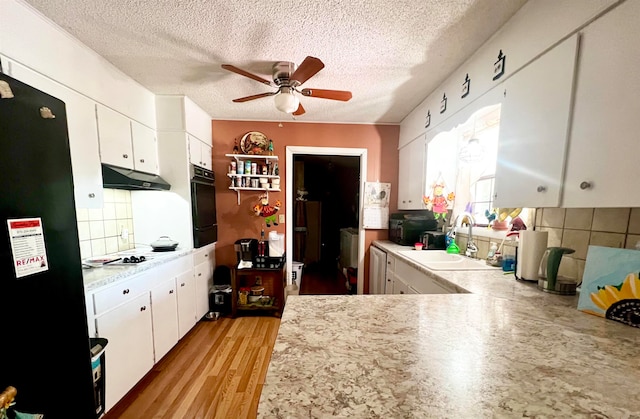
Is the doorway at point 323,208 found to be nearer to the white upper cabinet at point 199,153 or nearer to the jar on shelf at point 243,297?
the jar on shelf at point 243,297

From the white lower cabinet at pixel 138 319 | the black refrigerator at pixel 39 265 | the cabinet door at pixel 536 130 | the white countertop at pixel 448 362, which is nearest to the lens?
the white countertop at pixel 448 362

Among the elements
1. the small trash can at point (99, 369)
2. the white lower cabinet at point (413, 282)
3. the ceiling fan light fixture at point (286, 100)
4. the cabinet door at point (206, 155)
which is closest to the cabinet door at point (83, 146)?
the small trash can at point (99, 369)

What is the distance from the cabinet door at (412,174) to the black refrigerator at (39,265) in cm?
258

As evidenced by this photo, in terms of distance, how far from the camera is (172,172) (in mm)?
2324

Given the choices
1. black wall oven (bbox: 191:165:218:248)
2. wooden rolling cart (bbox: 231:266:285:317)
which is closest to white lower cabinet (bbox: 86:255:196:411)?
black wall oven (bbox: 191:165:218:248)

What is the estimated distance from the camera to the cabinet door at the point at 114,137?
5.58 ft

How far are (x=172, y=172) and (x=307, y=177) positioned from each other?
328 cm

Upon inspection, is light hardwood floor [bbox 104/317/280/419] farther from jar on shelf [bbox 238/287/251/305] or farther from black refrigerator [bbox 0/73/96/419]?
black refrigerator [bbox 0/73/96/419]

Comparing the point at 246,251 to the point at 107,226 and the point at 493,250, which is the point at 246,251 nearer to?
the point at 107,226

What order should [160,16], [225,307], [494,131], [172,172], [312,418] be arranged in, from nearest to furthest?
[312,418]
[160,16]
[494,131]
[172,172]
[225,307]

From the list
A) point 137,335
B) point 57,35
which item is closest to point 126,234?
point 137,335

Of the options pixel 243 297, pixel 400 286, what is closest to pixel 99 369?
pixel 243 297

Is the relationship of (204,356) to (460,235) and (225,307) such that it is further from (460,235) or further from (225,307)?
(460,235)

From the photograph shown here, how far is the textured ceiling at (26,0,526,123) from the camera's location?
1241 millimetres
